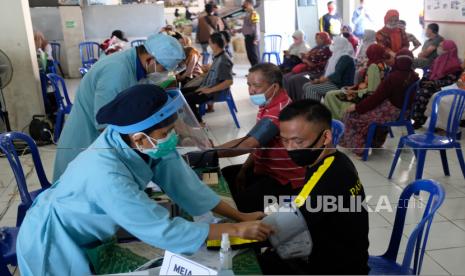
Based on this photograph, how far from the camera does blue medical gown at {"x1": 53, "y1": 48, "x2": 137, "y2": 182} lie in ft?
7.60

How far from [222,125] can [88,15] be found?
5.52 meters

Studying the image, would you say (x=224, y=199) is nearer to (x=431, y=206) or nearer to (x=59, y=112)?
(x=431, y=206)

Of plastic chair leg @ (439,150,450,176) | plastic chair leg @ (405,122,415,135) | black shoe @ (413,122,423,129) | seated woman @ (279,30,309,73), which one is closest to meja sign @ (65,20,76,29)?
seated woman @ (279,30,309,73)

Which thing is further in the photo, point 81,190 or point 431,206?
point 431,206

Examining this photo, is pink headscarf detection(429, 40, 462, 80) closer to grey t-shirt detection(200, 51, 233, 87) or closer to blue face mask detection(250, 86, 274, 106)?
grey t-shirt detection(200, 51, 233, 87)

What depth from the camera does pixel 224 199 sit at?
1.87 m

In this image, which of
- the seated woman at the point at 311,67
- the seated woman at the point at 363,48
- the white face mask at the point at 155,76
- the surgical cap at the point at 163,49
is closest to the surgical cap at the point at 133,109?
the surgical cap at the point at 163,49

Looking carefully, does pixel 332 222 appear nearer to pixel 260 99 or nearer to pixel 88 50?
pixel 260 99

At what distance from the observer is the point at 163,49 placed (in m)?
2.36

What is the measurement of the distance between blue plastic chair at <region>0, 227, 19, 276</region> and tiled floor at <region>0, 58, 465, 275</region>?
100cm

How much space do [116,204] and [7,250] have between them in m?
1.06

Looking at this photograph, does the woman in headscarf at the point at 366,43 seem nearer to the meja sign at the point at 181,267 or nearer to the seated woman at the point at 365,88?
the seated woman at the point at 365,88

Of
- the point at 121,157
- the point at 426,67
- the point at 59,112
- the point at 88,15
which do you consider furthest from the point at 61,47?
the point at 121,157

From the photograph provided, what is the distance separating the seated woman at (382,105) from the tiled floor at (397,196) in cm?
24
